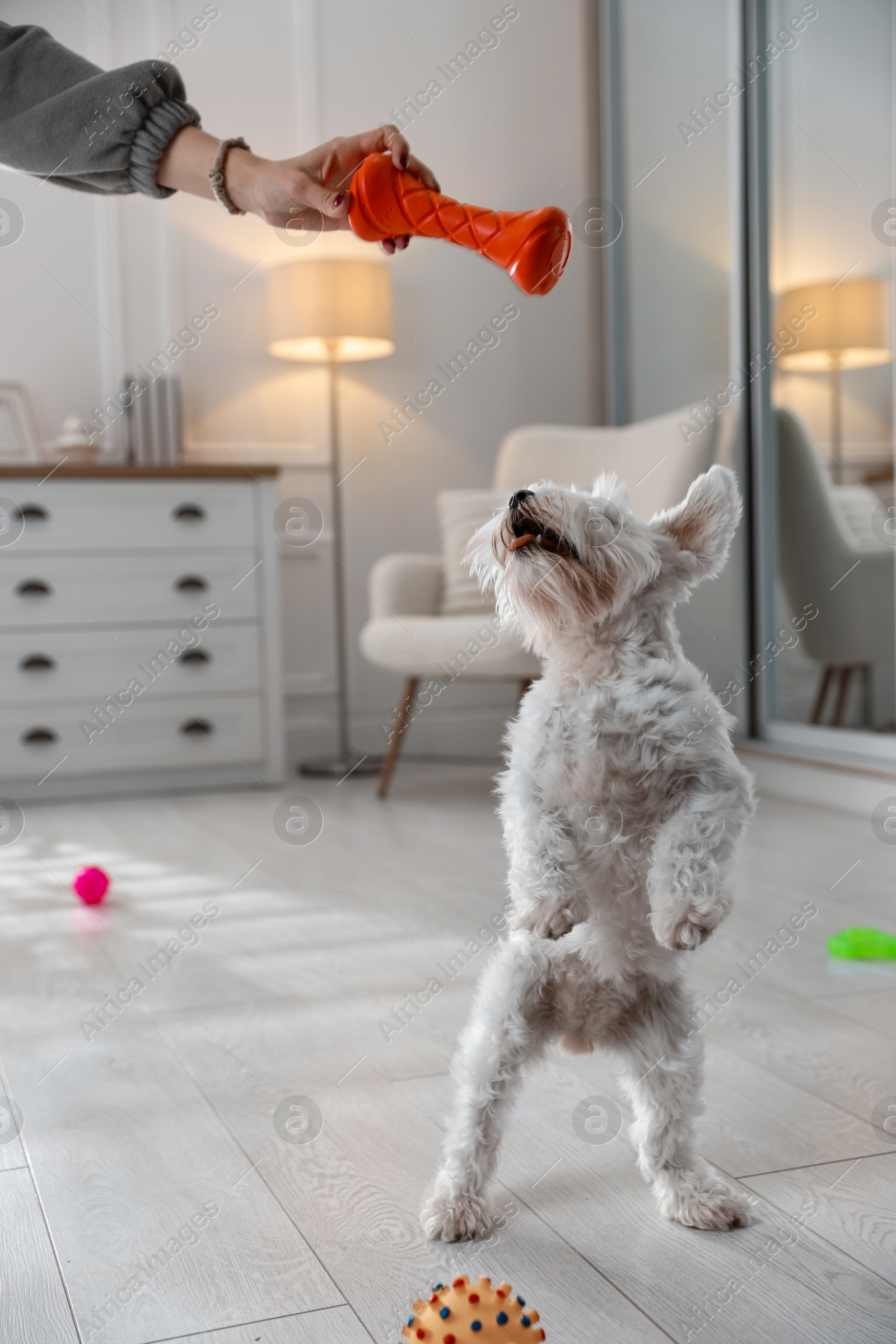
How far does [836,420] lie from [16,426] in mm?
2612

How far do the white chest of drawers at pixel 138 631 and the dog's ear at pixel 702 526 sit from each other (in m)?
2.85

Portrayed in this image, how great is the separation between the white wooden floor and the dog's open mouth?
0.64 meters

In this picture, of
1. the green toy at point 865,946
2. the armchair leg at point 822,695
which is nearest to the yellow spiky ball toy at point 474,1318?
the green toy at point 865,946

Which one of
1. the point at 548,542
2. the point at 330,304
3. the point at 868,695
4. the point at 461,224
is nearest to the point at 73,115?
the point at 461,224

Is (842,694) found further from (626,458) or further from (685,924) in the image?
(685,924)

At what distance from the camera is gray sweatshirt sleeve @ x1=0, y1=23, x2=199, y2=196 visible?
1087mm

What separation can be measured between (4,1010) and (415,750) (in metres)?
2.77

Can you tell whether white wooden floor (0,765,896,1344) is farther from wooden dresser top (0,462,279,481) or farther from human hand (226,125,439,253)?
wooden dresser top (0,462,279,481)

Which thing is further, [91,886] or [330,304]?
[330,304]

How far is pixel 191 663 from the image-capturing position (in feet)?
12.5

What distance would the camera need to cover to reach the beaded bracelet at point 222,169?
1114 mm

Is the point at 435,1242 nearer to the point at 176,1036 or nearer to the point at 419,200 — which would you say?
the point at 176,1036

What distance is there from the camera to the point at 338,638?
423 cm

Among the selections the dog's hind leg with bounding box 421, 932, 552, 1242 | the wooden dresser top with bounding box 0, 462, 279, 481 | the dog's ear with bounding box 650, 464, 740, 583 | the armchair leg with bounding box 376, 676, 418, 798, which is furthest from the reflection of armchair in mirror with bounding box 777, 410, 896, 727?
the dog's hind leg with bounding box 421, 932, 552, 1242
